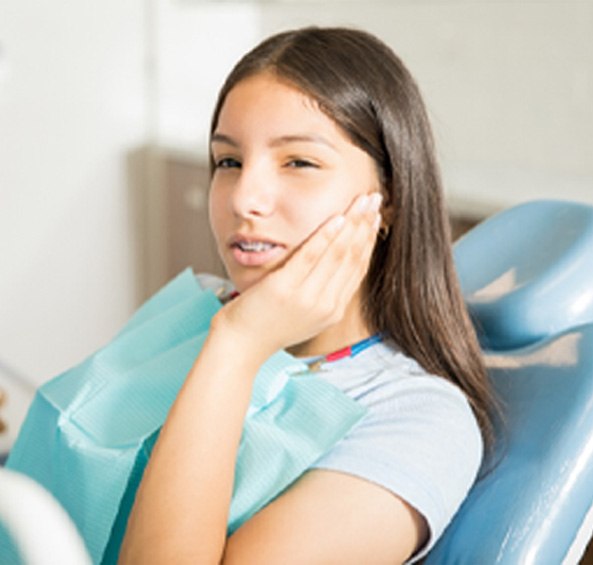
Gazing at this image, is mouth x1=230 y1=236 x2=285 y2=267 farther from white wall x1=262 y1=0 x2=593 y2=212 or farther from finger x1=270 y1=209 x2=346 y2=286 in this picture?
white wall x1=262 y1=0 x2=593 y2=212

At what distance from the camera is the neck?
3.98 ft

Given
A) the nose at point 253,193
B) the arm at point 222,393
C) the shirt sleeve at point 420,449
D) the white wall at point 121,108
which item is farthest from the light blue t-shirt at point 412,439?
the white wall at point 121,108

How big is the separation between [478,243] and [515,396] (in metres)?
0.33

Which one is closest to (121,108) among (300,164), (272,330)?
(300,164)

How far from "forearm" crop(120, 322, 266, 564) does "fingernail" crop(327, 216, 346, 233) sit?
16cm

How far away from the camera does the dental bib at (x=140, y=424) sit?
1043 mm

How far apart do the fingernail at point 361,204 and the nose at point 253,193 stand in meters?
0.09

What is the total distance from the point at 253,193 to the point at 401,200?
187mm

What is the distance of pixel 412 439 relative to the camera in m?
1.02

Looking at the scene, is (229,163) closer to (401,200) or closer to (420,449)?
(401,200)

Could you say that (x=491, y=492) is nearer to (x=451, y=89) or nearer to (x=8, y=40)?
(x=451, y=89)

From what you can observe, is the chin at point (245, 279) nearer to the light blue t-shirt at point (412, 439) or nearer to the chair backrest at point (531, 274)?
the light blue t-shirt at point (412, 439)

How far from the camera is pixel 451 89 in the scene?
283cm

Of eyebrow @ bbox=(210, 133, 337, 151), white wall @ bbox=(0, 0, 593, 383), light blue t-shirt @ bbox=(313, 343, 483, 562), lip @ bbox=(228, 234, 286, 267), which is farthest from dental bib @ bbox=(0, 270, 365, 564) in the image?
white wall @ bbox=(0, 0, 593, 383)
